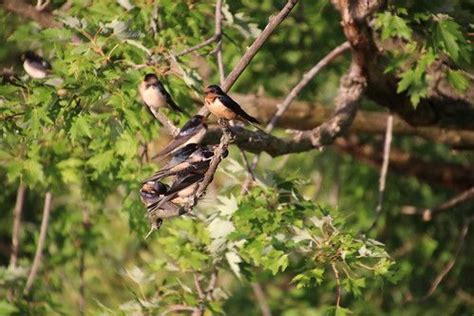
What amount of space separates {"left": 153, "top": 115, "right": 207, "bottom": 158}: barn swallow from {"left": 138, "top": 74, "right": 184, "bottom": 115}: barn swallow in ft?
1.99

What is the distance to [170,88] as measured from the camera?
7020mm

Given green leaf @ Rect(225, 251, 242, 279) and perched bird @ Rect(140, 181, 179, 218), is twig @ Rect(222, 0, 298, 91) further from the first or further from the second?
green leaf @ Rect(225, 251, 242, 279)

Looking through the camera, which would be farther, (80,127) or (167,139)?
(167,139)

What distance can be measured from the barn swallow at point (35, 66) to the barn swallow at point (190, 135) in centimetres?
189

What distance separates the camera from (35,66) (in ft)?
25.8

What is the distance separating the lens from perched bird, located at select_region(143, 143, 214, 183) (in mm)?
5332

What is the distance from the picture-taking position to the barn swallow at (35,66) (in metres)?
7.66

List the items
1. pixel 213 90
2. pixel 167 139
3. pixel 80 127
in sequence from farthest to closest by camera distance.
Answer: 1. pixel 167 139
2. pixel 80 127
3. pixel 213 90

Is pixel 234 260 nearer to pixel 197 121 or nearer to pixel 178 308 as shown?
pixel 178 308

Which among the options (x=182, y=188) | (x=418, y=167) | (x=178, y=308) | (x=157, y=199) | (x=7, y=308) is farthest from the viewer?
(x=418, y=167)

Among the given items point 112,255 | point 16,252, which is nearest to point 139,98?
point 16,252

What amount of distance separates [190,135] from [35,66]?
2.36 metres

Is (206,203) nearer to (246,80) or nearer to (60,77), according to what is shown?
(60,77)

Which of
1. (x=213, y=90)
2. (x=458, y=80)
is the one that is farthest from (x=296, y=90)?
(x=213, y=90)
